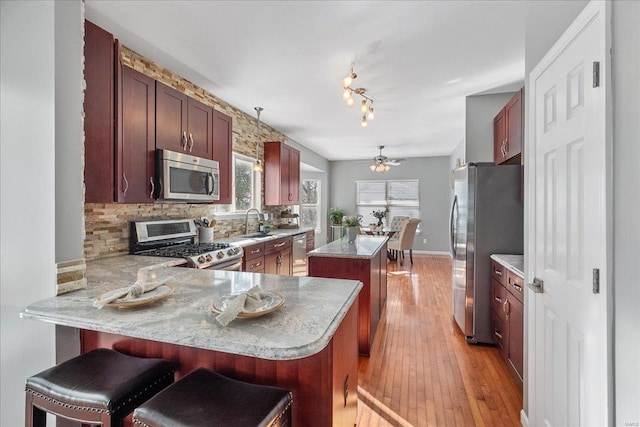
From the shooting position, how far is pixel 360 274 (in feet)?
8.46

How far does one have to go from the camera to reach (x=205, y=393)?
3.36 feet

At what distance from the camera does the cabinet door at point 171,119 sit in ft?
8.03

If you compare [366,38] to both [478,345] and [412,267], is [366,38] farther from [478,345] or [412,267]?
[412,267]

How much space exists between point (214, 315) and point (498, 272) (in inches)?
100

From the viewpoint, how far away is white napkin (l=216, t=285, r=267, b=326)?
0.99 m

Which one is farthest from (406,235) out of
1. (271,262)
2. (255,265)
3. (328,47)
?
(328,47)

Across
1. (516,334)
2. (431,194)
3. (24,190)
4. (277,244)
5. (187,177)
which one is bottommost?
(516,334)

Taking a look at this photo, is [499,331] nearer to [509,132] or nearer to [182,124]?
[509,132]

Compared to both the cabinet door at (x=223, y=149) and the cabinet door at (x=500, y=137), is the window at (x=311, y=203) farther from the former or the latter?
the cabinet door at (x=500, y=137)

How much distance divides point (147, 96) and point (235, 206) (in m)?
2.11

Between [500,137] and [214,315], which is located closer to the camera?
[214,315]

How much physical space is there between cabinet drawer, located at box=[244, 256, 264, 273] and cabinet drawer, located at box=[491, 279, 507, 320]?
2.48m

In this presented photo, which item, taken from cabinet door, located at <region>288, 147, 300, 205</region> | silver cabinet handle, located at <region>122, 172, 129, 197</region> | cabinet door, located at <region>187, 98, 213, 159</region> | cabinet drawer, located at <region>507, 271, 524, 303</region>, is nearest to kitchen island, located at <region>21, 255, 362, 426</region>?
silver cabinet handle, located at <region>122, 172, 129, 197</region>

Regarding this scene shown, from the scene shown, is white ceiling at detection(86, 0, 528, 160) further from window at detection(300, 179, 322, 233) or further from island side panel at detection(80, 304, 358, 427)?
window at detection(300, 179, 322, 233)
